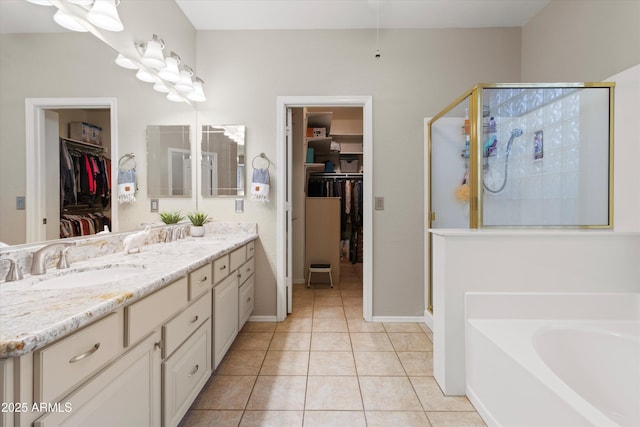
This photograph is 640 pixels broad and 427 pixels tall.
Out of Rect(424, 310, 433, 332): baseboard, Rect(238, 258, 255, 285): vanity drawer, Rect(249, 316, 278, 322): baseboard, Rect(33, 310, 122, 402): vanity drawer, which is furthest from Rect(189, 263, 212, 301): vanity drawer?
Rect(424, 310, 433, 332): baseboard

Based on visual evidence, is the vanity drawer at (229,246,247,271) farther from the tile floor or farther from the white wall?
the tile floor

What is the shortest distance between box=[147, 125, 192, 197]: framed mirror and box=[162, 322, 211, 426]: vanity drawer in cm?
124

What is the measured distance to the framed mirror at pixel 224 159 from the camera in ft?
9.01

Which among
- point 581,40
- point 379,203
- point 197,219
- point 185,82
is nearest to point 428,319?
point 379,203

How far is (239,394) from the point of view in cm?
171

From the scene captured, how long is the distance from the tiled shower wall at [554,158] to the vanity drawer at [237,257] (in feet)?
5.77

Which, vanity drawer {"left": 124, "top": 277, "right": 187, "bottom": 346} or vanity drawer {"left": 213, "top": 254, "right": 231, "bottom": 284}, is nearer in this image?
vanity drawer {"left": 124, "top": 277, "right": 187, "bottom": 346}

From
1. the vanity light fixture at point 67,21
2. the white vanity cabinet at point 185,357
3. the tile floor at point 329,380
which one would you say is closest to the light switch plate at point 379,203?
the tile floor at point 329,380

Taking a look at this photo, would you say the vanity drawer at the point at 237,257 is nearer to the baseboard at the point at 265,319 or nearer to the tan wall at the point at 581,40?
the baseboard at the point at 265,319

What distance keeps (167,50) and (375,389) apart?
2924mm

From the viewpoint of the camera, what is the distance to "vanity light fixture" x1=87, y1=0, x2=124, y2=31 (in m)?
1.54

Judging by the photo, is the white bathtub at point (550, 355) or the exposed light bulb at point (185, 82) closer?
the white bathtub at point (550, 355)

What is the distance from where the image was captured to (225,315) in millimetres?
1936

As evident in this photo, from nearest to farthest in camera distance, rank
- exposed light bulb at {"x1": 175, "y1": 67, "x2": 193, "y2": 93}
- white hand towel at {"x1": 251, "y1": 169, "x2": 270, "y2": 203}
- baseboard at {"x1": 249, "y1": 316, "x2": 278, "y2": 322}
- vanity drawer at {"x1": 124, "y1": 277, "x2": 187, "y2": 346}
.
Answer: vanity drawer at {"x1": 124, "y1": 277, "x2": 187, "y2": 346}
exposed light bulb at {"x1": 175, "y1": 67, "x2": 193, "y2": 93}
white hand towel at {"x1": 251, "y1": 169, "x2": 270, "y2": 203}
baseboard at {"x1": 249, "y1": 316, "x2": 278, "y2": 322}
